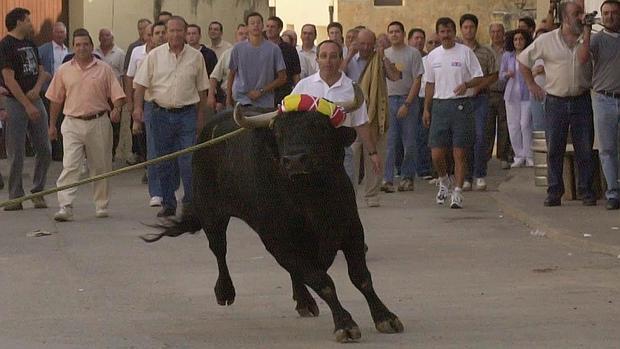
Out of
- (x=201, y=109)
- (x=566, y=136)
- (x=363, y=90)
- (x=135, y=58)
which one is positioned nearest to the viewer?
(x=566, y=136)

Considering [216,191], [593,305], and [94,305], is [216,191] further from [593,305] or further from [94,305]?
[593,305]

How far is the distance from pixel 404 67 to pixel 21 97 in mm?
4610

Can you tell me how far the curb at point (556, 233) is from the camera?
39.4 feet

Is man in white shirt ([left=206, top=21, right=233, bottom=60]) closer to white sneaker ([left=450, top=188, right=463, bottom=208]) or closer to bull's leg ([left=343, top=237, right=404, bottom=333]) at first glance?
white sneaker ([left=450, top=188, right=463, bottom=208])

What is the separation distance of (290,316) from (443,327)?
103 cm

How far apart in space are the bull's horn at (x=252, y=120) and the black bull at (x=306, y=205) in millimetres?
57

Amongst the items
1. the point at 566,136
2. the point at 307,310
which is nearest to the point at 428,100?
the point at 566,136

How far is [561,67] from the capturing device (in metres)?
14.9

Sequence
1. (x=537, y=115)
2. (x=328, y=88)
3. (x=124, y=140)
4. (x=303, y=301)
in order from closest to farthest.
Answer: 1. (x=303, y=301)
2. (x=328, y=88)
3. (x=537, y=115)
4. (x=124, y=140)

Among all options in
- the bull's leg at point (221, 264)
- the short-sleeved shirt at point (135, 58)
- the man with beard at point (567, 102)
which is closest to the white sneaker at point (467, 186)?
the man with beard at point (567, 102)

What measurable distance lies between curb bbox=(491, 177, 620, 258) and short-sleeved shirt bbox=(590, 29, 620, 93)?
4.57 feet

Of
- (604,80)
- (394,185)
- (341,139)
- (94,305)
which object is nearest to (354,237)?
(341,139)

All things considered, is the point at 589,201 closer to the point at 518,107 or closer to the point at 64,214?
the point at 64,214

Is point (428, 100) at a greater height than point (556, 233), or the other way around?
point (428, 100)
